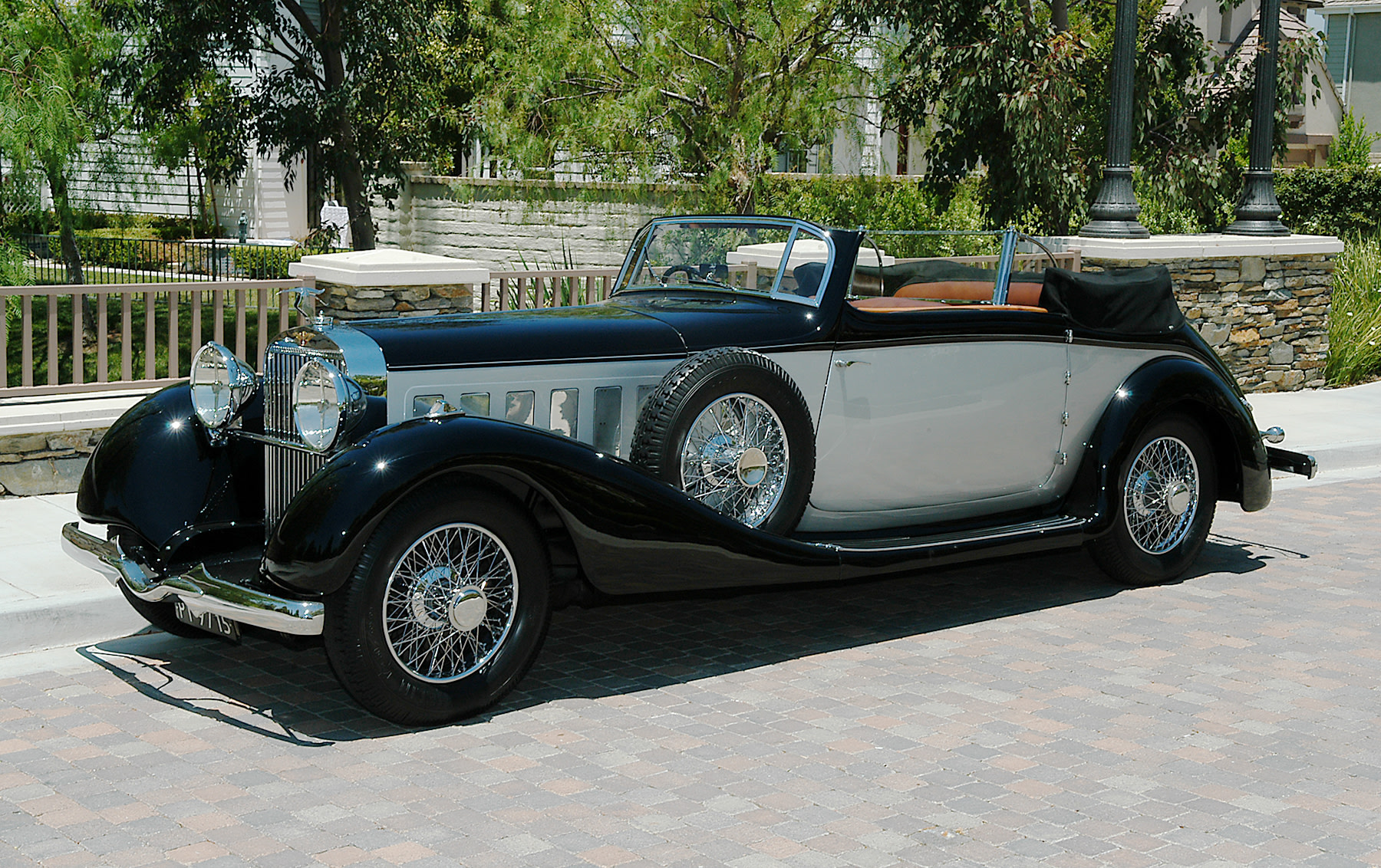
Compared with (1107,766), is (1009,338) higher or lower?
higher

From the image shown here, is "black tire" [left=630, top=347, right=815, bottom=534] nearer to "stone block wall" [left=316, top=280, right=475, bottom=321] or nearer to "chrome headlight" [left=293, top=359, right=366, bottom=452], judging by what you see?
"chrome headlight" [left=293, top=359, right=366, bottom=452]

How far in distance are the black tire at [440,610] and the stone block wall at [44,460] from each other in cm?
406

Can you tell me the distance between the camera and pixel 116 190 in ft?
50.9

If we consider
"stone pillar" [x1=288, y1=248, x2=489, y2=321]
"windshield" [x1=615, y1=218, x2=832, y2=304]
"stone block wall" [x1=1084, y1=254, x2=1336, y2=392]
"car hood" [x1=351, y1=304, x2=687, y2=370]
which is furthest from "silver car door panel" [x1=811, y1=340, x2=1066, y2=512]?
"stone block wall" [x1=1084, y1=254, x2=1336, y2=392]

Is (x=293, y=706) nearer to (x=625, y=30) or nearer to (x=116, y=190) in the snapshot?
(x=116, y=190)

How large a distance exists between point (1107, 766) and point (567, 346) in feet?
8.14

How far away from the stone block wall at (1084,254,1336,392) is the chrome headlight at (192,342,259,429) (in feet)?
28.2

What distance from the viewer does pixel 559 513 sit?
5.23m

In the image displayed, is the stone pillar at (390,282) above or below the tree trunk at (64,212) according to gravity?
below

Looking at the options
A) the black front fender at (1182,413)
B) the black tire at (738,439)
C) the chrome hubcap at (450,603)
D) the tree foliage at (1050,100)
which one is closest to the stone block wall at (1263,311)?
the tree foliage at (1050,100)

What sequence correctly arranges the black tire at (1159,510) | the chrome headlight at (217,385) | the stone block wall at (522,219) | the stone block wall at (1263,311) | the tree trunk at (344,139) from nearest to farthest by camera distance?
the chrome headlight at (217,385), the black tire at (1159,510), the stone block wall at (1263,311), the tree trunk at (344,139), the stone block wall at (522,219)

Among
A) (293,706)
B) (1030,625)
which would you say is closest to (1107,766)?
(1030,625)

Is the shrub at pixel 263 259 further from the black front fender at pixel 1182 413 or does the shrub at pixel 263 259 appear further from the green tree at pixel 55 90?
the black front fender at pixel 1182 413

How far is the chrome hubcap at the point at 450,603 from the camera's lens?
498cm
